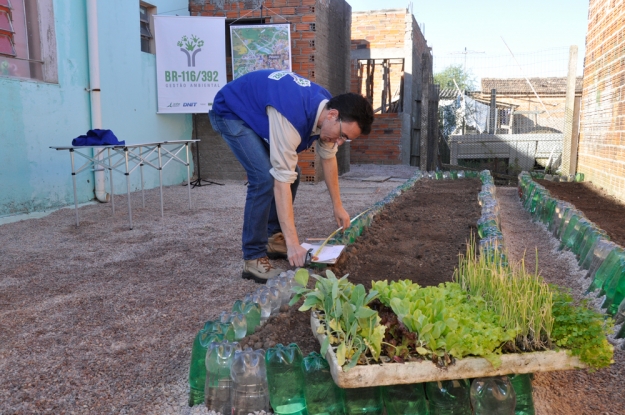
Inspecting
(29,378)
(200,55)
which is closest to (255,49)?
(200,55)

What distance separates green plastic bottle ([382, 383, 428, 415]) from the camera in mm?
1589

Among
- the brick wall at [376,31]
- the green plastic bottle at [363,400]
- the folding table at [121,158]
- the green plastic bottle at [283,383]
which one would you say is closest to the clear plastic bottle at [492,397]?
the green plastic bottle at [363,400]

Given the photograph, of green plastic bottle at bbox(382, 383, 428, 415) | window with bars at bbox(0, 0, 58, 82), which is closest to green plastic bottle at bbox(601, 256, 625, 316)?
green plastic bottle at bbox(382, 383, 428, 415)

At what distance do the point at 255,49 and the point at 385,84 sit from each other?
7417mm

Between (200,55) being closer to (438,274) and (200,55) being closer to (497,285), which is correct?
(438,274)

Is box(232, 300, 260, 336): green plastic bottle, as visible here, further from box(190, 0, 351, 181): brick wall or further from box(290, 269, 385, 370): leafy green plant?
box(190, 0, 351, 181): brick wall

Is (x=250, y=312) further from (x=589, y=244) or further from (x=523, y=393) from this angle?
(x=589, y=244)

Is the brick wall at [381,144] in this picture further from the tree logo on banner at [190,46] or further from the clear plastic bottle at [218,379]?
the clear plastic bottle at [218,379]

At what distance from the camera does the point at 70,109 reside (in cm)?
580

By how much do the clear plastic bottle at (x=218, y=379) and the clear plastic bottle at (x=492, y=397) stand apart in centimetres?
75

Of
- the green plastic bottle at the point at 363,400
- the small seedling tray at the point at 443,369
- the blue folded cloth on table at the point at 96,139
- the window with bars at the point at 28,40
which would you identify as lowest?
the green plastic bottle at the point at 363,400

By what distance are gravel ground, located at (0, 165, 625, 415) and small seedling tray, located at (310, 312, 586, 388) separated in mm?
230

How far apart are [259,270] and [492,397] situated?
1.71 m

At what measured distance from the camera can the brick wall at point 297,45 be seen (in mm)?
8203
